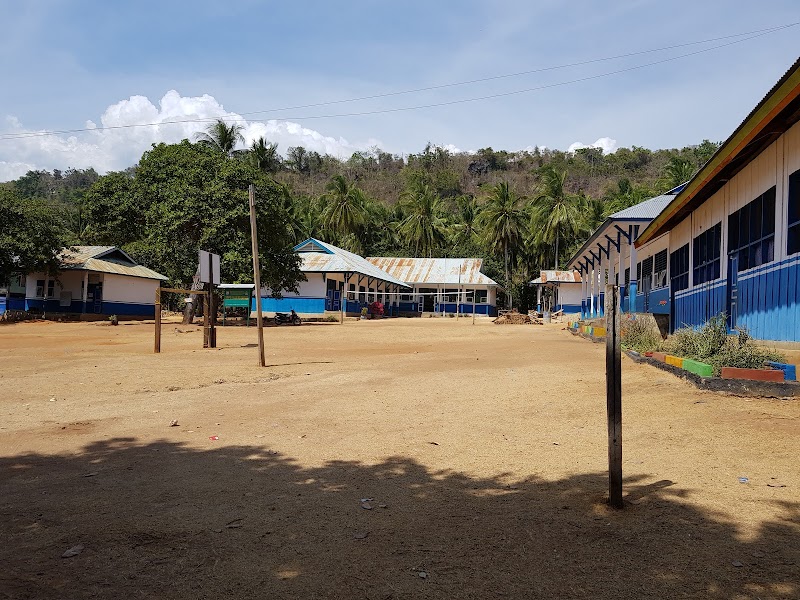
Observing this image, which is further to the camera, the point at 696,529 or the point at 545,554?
the point at 696,529

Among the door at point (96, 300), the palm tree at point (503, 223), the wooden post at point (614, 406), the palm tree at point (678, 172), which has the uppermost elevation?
the palm tree at point (678, 172)

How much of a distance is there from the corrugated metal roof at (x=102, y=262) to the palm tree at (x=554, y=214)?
111 ft

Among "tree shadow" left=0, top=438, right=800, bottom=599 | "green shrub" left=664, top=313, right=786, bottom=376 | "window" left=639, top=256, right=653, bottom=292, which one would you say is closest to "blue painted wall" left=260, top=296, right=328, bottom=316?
"window" left=639, top=256, right=653, bottom=292

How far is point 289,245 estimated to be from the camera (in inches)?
1331

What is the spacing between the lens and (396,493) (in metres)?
4.82

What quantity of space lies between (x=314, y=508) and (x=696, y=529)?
2495 millimetres

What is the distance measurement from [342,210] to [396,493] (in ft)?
186

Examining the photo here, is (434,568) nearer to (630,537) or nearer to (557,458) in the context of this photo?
(630,537)

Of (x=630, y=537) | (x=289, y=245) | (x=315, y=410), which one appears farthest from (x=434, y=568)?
(x=289, y=245)

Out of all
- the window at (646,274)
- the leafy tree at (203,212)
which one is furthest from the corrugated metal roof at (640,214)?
the leafy tree at (203,212)

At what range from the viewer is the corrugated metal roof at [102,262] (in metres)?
33.9

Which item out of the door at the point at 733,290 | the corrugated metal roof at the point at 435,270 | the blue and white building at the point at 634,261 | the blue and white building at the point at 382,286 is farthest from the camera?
the corrugated metal roof at the point at 435,270

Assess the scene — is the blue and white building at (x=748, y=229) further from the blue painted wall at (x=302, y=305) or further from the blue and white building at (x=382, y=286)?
the blue painted wall at (x=302, y=305)

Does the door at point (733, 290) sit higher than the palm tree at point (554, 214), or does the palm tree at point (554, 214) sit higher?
the palm tree at point (554, 214)
